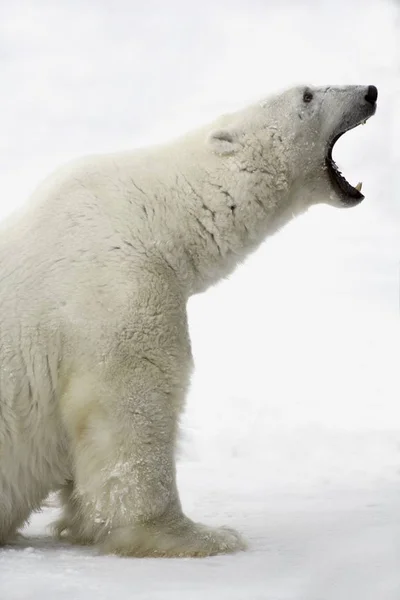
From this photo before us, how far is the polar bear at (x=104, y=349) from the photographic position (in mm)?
3457

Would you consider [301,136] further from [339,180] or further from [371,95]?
[371,95]

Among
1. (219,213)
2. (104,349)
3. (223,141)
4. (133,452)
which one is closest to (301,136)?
(223,141)

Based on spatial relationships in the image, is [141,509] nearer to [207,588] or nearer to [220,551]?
[220,551]

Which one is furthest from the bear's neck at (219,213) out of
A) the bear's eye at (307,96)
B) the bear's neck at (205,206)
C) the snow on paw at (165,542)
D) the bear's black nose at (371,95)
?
the snow on paw at (165,542)

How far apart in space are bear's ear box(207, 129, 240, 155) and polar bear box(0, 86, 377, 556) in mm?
179

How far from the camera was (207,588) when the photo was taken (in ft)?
9.20

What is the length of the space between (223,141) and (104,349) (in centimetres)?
112

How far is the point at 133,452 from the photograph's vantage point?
346 cm

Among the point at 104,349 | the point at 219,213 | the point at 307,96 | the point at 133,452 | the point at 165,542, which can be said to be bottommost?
the point at 165,542

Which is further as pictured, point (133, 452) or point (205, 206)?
point (205, 206)

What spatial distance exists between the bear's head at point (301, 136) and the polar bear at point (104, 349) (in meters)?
0.28

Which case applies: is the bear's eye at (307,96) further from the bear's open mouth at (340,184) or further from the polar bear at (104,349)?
the polar bear at (104,349)

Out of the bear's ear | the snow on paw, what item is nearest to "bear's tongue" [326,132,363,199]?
the bear's ear

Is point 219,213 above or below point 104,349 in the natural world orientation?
above
